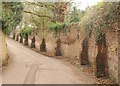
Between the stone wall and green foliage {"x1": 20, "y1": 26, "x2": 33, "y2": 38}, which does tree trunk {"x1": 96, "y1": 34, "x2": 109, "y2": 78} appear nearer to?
the stone wall

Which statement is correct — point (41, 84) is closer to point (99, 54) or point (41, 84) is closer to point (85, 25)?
point (99, 54)

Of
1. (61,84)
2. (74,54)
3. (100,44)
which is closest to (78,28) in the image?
(74,54)

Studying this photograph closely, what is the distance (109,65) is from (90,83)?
1554 mm

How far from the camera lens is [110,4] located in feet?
40.5

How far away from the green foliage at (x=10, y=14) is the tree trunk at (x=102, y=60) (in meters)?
6.92

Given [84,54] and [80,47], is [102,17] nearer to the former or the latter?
[84,54]

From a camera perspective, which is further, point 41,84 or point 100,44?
point 100,44

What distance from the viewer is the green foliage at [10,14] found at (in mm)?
17453

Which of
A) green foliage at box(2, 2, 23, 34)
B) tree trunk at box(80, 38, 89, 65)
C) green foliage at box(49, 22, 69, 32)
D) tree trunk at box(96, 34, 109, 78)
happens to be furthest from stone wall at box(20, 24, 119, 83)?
green foliage at box(2, 2, 23, 34)

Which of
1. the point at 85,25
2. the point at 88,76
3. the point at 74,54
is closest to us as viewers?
the point at 88,76

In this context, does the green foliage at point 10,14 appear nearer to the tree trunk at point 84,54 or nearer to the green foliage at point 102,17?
the tree trunk at point 84,54

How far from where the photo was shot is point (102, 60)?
13672 mm

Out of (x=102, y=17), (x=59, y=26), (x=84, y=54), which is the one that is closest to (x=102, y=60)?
(x=102, y=17)

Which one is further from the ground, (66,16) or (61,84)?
(66,16)
